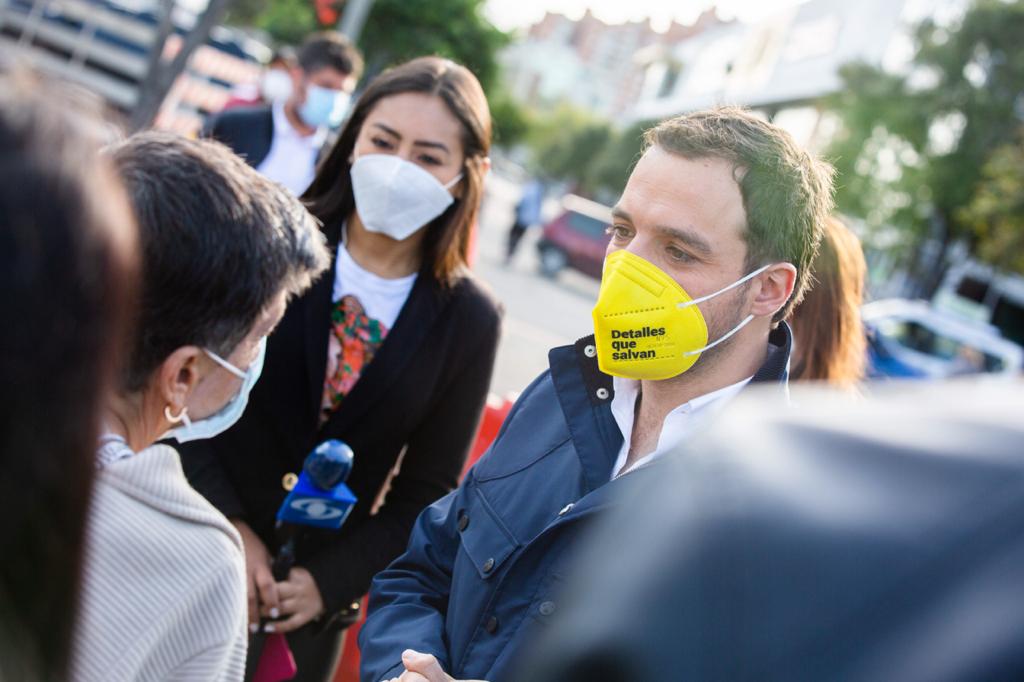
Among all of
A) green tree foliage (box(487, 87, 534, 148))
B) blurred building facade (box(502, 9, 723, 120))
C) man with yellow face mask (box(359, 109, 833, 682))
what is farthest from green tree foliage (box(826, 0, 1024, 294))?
blurred building facade (box(502, 9, 723, 120))

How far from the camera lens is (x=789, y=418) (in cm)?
72

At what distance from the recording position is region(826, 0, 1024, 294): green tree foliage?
2356 cm

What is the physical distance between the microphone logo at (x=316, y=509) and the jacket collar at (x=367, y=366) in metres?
0.32

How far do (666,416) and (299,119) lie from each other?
A: 368cm

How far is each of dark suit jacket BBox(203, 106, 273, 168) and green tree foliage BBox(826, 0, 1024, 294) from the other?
897 inches

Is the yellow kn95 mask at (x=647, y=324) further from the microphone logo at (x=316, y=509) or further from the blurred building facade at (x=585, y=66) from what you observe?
the blurred building facade at (x=585, y=66)

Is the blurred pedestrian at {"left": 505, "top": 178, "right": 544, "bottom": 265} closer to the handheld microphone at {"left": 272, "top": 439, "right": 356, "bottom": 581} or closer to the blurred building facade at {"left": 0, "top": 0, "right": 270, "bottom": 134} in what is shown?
the blurred building facade at {"left": 0, "top": 0, "right": 270, "bottom": 134}

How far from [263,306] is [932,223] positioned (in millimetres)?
26799

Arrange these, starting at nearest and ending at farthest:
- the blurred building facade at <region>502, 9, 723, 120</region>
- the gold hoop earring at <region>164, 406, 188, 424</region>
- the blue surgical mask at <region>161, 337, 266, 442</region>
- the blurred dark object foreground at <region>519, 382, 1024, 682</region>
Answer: the blurred dark object foreground at <region>519, 382, 1024, 682</region> → the gold hoop earring at <region>164, 406, 188, 424</region> → the blue surgical mask at <region>161, 337, 266, 442</region> → the blurred building facade at <region>502, 9, 723, 120</region>

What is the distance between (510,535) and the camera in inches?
74.0

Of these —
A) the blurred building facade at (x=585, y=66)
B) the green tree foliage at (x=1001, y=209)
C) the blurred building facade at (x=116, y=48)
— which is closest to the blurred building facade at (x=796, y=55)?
the green tree foliage at (x=1001, y=209)

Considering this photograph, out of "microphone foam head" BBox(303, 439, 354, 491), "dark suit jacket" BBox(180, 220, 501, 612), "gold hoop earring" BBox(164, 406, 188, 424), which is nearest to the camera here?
"gold hoop earring" BBox(164, 406, 188, 424)

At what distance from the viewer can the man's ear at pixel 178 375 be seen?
1490 mm

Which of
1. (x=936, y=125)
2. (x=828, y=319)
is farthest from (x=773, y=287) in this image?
(x=936, y=125)
